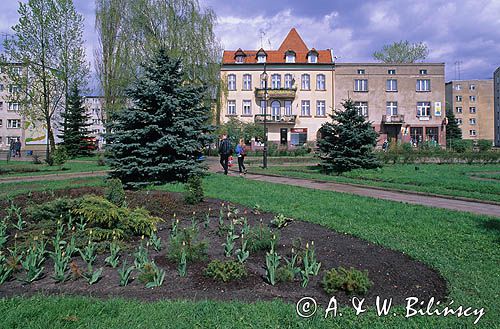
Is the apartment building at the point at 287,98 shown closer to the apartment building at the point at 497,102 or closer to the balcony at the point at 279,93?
the balcony at the point at 279,93

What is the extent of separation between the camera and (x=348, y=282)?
13.2 ft

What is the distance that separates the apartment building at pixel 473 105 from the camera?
86688mm

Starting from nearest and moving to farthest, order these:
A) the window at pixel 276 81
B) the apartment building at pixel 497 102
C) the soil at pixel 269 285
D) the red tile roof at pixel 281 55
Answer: the soil at pixel 269 285 < the window at pixel 276 81 < the red tile roof at pixel 281 55 < the apartment building at pixel 497 102

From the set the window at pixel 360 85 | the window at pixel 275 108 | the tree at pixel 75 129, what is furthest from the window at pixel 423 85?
the tree at pixel 75 129

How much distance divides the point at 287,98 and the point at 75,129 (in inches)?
1102

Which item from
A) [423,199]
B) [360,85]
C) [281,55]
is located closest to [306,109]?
[360,85]

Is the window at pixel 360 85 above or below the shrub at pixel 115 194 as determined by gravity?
above

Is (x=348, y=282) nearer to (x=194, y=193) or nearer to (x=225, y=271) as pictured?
(x=225, y=271)

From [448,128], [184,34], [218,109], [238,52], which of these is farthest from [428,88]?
[184,34]

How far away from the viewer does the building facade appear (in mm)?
52312

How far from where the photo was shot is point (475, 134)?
3413 inches

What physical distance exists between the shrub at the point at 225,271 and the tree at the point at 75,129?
35.9 metres

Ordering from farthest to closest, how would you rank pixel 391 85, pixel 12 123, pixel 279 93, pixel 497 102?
pixel 497 102 < pixel 12 123 < pixel 391 85 < pixel 279 93

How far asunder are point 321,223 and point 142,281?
4.03 metres
